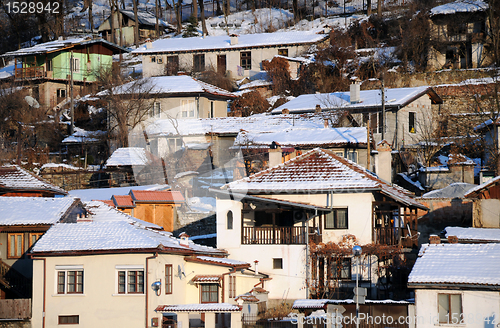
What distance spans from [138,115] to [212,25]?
35.2 m

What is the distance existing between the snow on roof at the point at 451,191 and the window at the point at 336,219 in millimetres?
7830

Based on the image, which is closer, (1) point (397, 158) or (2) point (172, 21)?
(1) point (397, 158)

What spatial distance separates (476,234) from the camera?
1087 inches

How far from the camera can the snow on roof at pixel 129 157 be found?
43562 millimetres

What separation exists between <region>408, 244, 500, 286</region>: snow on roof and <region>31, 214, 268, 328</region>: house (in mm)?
6291

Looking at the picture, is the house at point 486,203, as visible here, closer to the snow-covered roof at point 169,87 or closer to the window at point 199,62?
the snow-covered roof at point 169,87

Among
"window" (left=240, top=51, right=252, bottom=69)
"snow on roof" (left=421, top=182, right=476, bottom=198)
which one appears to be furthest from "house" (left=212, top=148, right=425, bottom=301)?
"window" (left=240, top=51, right=252, bottom=69)

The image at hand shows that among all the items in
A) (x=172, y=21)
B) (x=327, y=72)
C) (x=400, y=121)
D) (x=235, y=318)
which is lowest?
(x=235, y=318)

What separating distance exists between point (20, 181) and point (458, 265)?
67.6 ft

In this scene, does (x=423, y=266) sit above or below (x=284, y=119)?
below

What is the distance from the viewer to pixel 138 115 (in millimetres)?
49688

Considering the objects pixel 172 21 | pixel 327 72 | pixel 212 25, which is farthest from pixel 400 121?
pixel 172 21

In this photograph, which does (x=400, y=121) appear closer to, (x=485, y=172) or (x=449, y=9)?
(x=485, y=172)

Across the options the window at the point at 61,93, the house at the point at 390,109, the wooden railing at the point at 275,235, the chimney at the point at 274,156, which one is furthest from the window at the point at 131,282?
the window at the point at 61,93
